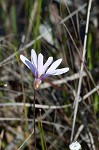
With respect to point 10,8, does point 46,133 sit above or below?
below

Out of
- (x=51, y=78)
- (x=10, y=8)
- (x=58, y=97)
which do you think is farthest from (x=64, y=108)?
(x=10, y=8)

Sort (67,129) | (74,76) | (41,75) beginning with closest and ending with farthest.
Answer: (41,75)
(67,129)
(74,76)

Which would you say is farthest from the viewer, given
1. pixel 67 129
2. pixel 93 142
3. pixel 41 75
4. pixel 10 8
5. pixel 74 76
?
pixel 10 8

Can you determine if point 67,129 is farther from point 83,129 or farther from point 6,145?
point 6,145

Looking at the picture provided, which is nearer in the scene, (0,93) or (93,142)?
(93,142)

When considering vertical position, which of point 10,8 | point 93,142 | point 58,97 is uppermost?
point 10,8

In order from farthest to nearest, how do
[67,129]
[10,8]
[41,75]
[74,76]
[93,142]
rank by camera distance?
[10,8] < [74,76] < [67,129] < [93,142] < [41,75]

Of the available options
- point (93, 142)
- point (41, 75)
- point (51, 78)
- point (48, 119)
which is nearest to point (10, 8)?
point (51, 78)

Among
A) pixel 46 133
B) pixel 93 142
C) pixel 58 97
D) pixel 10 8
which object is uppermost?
pixel 10 8

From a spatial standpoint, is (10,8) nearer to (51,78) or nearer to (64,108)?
(51,78)
